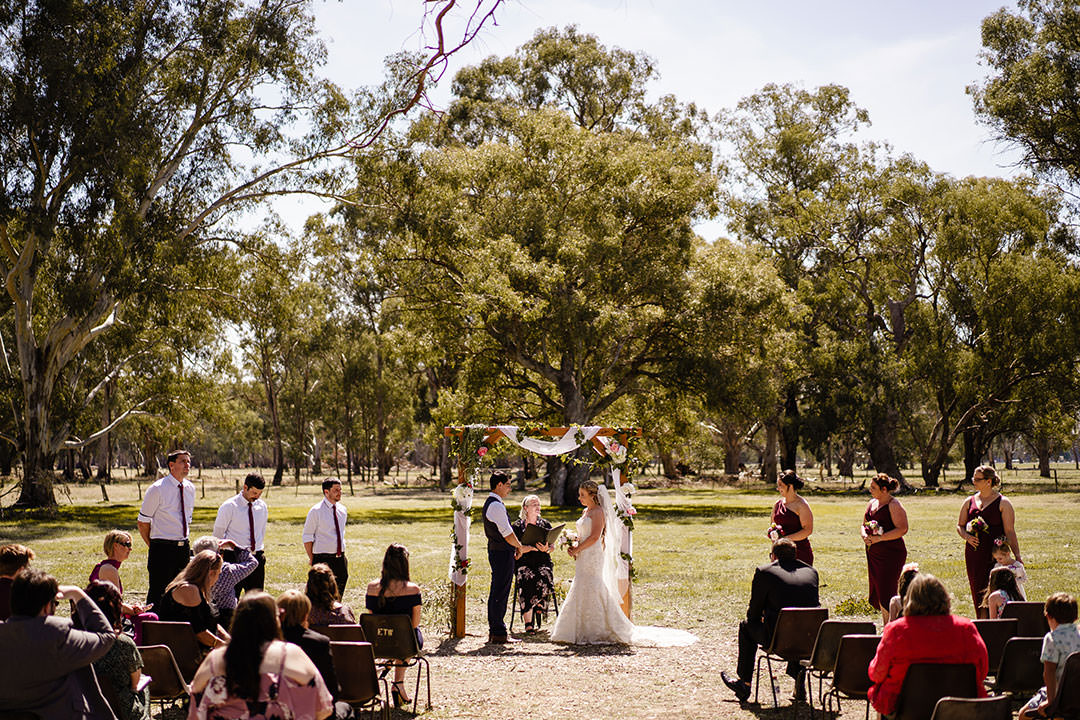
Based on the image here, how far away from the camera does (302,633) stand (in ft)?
20.0

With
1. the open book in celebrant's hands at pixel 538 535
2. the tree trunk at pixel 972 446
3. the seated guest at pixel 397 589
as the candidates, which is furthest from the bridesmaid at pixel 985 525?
the tree trunk at pixel 972 446

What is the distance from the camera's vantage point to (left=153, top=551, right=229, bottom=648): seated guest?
741cm

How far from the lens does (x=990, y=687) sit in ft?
26.1

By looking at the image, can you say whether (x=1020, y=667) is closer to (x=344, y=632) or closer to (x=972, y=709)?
(x=972, y=709)

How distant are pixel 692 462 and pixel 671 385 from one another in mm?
54202

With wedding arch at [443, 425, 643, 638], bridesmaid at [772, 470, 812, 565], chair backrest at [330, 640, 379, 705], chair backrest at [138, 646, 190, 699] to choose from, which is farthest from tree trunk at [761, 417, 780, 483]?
chair backrest at [138, 646, 190, 699]

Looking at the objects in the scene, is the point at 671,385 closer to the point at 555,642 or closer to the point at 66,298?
the point at 66,298

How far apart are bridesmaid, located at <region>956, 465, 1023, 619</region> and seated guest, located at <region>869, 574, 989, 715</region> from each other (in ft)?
12.9

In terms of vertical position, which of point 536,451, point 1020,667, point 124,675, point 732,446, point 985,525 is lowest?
point 1020,667

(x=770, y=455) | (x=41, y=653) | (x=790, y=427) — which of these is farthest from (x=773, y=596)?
(x=770, y=455)

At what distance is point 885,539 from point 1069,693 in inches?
165

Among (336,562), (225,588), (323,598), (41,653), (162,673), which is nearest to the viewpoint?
(41,653)

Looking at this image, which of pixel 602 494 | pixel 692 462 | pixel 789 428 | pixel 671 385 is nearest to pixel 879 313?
pixel 789 428

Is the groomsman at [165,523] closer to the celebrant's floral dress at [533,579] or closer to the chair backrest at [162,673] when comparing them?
the chair backrest at [162,673]
